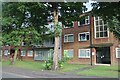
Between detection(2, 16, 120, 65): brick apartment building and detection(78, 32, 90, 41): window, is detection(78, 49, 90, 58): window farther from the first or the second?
detection(78, 32, 90, 41): window

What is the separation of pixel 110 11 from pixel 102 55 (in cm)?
3214

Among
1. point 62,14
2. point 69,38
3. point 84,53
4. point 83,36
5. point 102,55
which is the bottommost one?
point 102,55

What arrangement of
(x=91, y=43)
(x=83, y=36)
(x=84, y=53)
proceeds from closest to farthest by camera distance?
1. (x=91, y=43)
2. (x=84, y=53)
3. (x=83, y=36)

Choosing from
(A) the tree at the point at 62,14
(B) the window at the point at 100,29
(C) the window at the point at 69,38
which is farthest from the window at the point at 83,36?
(A) the tree at the point at 62,14

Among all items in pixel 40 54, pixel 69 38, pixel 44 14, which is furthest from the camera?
pixel 40 54

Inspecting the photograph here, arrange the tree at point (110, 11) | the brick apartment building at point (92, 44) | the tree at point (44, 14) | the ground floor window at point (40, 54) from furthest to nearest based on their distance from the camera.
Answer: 1. the ground floor window at point (40, 54)
2. the brick apartment building at point (92, 44)
3. the tree at point (44, 14)
4. the tree at point (110, 11)

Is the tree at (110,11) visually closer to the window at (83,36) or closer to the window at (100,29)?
the window at (100,29)

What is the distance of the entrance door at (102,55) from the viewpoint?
42.1 m

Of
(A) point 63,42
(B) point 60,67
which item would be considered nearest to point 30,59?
(A) point 63,42

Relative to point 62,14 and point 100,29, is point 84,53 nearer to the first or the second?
point 100,29

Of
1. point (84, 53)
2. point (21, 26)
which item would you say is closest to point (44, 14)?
point (21, 26)

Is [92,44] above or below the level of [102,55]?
above

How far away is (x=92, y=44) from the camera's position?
42.5 m

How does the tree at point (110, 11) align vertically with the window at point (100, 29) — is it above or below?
below
